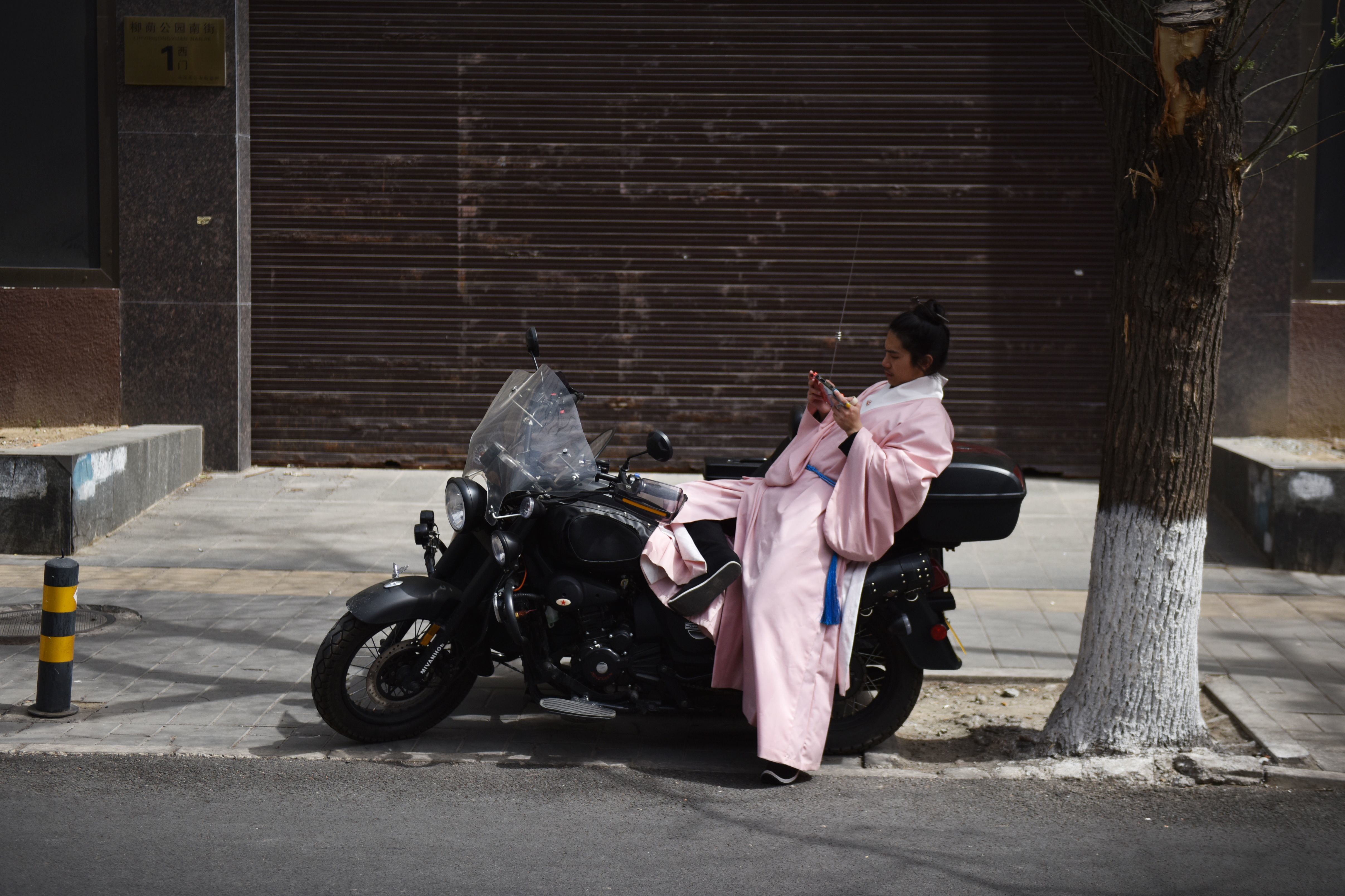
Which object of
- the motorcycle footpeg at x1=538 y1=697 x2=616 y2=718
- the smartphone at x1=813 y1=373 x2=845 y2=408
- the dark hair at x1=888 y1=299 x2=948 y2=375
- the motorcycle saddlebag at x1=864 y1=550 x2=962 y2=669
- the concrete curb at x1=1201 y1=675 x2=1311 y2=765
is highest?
the dark hair at x1=888 y1=299 x2=948 y2=375

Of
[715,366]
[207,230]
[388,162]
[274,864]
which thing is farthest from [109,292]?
[274,864]

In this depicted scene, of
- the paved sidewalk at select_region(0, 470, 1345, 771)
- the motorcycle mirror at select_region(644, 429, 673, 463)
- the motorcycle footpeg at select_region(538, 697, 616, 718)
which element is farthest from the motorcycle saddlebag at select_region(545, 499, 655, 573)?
the paved sidewalk at select_region(0, 470, 1345, 771)

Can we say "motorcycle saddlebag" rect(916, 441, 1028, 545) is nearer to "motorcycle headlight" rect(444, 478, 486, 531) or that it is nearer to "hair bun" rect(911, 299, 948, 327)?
"hair bun" rect(911, 299, 948, 327)

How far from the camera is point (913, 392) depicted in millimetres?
5305

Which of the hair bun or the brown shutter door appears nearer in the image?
the hair bun

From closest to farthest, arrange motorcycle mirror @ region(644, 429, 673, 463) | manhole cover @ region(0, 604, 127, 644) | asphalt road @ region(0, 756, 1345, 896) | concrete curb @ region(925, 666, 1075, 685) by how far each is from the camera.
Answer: asphalt road @ region(0, 756, 1345, 896)
motorcycle mirror @ region(644, 429, 673, 463)
concrete curb @ region(925, 666, 1075, 685)
manhole cover @ region(0, 604, 127, 644)

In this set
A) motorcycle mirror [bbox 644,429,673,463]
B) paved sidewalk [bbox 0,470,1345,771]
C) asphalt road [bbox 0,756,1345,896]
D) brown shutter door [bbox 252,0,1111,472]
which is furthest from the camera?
brown shutter door [bbox 252,0,1111,472]

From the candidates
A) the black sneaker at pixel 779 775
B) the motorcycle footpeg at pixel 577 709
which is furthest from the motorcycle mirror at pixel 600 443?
the black sneaker at pixel 779 775

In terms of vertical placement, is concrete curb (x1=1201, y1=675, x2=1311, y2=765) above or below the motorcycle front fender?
below

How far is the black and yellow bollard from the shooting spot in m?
5.49

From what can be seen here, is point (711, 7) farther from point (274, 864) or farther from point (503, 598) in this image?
point (274, 864)

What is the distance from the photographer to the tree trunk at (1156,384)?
16.5ft

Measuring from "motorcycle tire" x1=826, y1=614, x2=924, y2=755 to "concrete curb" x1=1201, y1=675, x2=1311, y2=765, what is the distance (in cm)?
136

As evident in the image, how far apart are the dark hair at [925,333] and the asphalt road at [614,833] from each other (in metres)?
1.60
